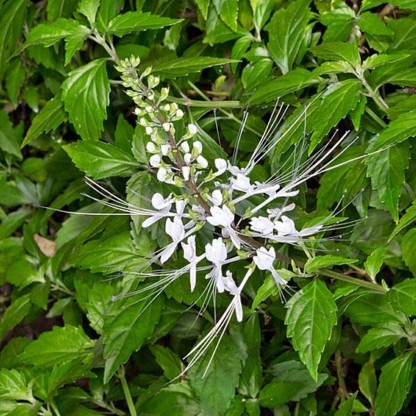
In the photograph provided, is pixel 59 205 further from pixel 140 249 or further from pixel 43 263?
pixel 140 249

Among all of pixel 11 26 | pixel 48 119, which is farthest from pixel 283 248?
pixel 11 26

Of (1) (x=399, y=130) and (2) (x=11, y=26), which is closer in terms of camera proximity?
(1) (x=399, y=130)

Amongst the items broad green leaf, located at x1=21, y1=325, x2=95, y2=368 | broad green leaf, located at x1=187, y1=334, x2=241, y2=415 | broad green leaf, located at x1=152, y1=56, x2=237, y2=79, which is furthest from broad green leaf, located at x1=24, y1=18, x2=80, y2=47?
broad green leaf, located at x1=187, y1=334, x2=241, y2=415

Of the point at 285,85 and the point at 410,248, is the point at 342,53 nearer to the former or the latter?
the point at 285,85

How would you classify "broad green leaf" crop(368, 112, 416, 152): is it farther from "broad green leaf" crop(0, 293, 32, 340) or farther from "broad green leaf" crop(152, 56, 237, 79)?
"broad green leaf" crop(0, 293, 32, 340)

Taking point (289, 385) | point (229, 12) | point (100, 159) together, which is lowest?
point (289, 385)

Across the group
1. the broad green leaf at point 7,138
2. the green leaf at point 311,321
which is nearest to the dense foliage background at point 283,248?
the green leaf at point 311,321
